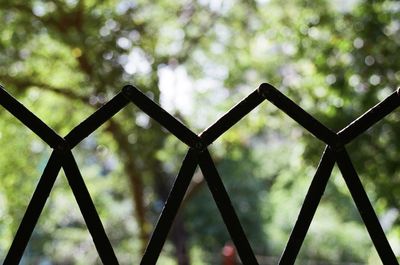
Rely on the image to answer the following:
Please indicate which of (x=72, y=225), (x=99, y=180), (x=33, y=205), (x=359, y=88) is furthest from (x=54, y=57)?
(x=72, y=225)

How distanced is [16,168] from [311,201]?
8.63 m

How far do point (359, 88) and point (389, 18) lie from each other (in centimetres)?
75

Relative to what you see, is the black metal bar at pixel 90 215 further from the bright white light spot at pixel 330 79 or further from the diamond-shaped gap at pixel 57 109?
the diamond-shaped gap at pixel 57 109

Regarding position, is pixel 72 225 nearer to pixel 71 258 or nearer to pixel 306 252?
pixel 71 258

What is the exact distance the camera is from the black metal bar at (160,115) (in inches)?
39.1

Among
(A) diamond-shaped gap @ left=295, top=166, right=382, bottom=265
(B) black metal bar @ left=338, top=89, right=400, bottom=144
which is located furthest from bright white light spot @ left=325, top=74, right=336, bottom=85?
(A) diamond-shaped gap @ left=295, top=166, right=382, bottom=265

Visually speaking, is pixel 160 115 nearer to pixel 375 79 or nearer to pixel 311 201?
pixel 311 201

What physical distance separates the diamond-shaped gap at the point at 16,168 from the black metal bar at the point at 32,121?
7.42 metres

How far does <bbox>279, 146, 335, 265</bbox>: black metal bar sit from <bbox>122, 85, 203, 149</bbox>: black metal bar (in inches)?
7.9

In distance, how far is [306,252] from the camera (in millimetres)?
26812

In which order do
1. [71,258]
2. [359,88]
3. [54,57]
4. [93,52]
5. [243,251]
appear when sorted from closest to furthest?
[243,251]
[359,88]
[93,52]
[54,57]
[71,258]

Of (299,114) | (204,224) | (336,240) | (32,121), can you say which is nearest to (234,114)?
(299,114)

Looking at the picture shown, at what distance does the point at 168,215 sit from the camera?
988 mm

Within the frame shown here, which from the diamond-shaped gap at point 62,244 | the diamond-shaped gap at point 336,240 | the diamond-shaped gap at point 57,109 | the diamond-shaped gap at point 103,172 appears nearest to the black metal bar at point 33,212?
the diamond-shaped gap at point 103,172
